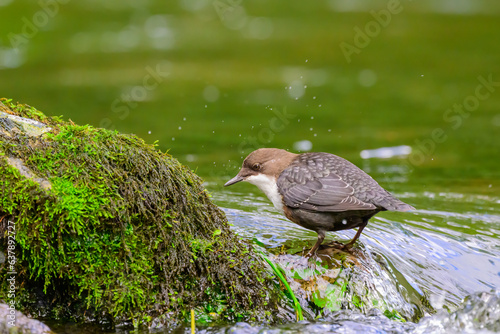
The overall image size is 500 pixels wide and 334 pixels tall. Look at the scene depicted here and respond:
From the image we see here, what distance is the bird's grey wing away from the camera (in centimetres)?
463

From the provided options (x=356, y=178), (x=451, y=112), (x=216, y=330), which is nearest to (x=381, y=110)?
(x=451, y=112)

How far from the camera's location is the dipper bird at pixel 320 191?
4617mm

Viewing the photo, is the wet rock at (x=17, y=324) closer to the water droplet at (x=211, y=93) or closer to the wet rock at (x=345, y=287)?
the wet rock at (x=345, y=287)

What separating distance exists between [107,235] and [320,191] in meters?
1.87

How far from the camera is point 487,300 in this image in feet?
13.5

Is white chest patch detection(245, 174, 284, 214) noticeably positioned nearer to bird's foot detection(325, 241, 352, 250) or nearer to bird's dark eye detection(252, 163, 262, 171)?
bird's dark eye detection(252, 163, 262, 171)

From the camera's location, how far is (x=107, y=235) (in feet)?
11.6

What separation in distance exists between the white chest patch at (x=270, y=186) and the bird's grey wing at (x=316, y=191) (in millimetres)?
84

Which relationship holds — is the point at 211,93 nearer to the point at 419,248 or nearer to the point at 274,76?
the point at 274,76

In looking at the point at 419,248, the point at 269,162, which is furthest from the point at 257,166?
the point at 419,248

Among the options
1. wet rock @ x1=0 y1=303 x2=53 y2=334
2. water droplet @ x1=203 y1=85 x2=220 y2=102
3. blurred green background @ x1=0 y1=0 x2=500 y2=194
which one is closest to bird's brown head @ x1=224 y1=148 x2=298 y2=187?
wet rock @ x1=0 y1=303 x2=53 y2=334

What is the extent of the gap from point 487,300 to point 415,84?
461 inches

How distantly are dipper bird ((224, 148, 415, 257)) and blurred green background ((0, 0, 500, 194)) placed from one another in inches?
119

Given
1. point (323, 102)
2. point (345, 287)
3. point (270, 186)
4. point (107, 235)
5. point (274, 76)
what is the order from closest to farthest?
point (107, 235) → point (345, 287) → point (270, 186) → point (323, 102) → point (274, 76)
